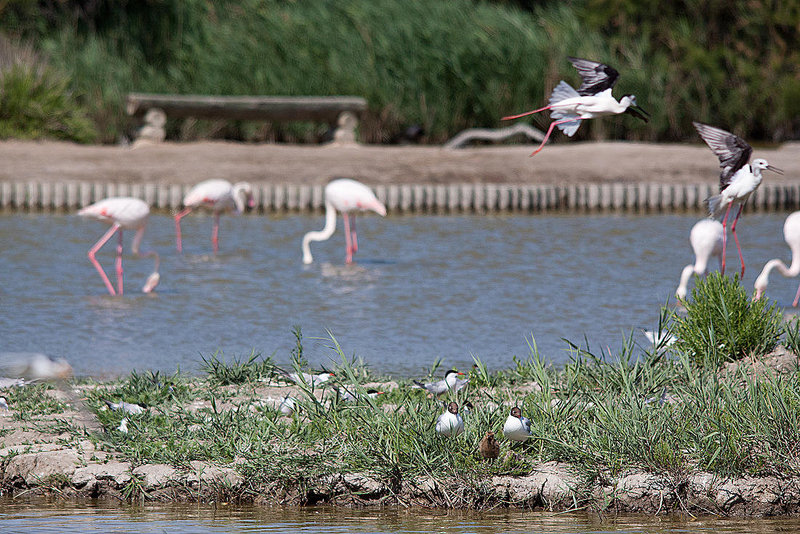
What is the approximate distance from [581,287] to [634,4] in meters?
15.0

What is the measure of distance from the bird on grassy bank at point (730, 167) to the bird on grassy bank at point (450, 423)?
4.87 feet

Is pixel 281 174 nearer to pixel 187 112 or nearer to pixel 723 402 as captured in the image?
pixel 187 112

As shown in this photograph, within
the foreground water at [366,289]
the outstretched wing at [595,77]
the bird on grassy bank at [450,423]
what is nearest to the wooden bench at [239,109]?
the foreground water at [366,289]

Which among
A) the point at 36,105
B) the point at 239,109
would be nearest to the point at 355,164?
the point at 239,109

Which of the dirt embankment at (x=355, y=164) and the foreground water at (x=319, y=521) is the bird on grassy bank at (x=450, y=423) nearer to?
the foreground water at (x=319, y=521)

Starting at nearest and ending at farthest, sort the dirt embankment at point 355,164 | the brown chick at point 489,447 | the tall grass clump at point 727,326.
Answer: the brown chick at point 489,447
the tall grass clump at point 727,326
the dirt embankment at point 355,164

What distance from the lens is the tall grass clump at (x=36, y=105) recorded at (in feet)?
62.2

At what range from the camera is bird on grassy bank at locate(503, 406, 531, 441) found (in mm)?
4473

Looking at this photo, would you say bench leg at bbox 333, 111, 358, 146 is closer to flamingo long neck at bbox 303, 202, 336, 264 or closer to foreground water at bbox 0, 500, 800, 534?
flamingo long neck at bbox 303, 202, 336, 264

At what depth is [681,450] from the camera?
14.8 ft

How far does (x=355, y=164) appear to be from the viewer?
701 inches

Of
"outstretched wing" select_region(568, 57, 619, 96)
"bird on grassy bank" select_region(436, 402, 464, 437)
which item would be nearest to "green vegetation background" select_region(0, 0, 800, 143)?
"bird on grassy bank" select_region(436, 402, 464, 437)

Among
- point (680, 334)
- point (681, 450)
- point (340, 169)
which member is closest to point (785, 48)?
point (340, 169)

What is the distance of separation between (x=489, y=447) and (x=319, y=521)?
70cm
